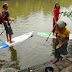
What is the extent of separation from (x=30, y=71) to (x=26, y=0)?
18.3 meters

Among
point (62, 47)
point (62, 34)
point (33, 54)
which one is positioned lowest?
point (33, 54)

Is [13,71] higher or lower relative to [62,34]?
lower

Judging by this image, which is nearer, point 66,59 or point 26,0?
point 66,59

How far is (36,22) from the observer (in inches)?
445

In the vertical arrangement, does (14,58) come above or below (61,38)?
below

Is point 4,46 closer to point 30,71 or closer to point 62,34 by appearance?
point 30,71

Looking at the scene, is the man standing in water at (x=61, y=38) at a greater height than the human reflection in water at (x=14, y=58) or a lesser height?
greater

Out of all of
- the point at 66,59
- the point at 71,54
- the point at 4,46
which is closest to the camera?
the point at 66,59

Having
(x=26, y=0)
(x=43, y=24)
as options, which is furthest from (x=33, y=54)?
(x=26, y=0)

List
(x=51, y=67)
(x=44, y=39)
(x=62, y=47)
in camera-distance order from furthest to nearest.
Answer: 1. (x=44, y=39)
2. (x=62, y=47)
3. (x=51, y=67)

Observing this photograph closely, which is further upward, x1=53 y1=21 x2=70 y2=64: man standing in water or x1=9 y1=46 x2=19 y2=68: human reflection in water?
x1=53 y1=21 x2=70 y2=64: man standing in water

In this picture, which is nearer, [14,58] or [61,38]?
[61,38]

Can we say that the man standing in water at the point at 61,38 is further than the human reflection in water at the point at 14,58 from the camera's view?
No

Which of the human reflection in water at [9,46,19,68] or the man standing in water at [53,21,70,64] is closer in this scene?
the man standing in water at [53,21,70,64]
